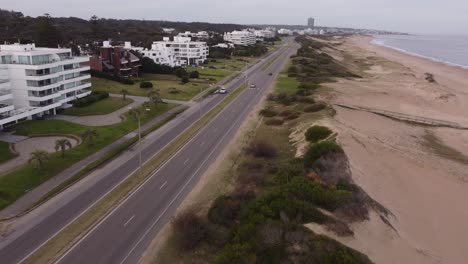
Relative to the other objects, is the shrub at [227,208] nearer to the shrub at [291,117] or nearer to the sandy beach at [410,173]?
the sandy beach at [410,173]

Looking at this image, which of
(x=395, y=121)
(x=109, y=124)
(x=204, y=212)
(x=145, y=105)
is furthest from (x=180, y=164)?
(x=395, y=121)

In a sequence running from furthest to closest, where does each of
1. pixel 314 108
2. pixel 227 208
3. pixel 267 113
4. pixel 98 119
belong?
pixel 267 113 → pixel 314 108 → pixel 98 119 → pixel 227 208

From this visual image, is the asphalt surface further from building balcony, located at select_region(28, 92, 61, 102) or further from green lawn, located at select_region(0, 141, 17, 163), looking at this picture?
building balcony, located at select_region(28, 92, 61, 102)

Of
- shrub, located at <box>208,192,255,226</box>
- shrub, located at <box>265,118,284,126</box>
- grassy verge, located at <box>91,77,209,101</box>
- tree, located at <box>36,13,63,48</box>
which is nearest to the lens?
shrub, located at <box>208,192,255,226</box>

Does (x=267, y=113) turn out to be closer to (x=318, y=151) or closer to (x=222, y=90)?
(x=222, y=90)

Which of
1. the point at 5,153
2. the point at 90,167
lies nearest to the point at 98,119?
the point at 5,153

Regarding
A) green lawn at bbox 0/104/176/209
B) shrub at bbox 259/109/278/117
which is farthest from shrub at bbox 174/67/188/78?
shrub at bbox 259/109/278/117

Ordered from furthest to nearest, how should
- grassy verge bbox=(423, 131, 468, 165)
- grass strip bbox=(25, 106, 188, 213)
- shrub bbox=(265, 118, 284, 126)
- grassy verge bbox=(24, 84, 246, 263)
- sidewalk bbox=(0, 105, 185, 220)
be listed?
shrub bbox=(265, 118, 284, 126)
grassy verge bbox=(423, 131, 468, 165)
grass strip bbox=(25, 106, 188, 213)
sidewalk bbox=(0, 105, 185, 220)
grassy verge bbox=(24, 84, 246, 263)

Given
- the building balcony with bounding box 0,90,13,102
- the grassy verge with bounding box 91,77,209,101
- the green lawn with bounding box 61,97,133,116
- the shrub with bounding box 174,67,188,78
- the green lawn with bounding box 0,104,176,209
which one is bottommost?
the green lawn with bounding box 0,104,176,209
